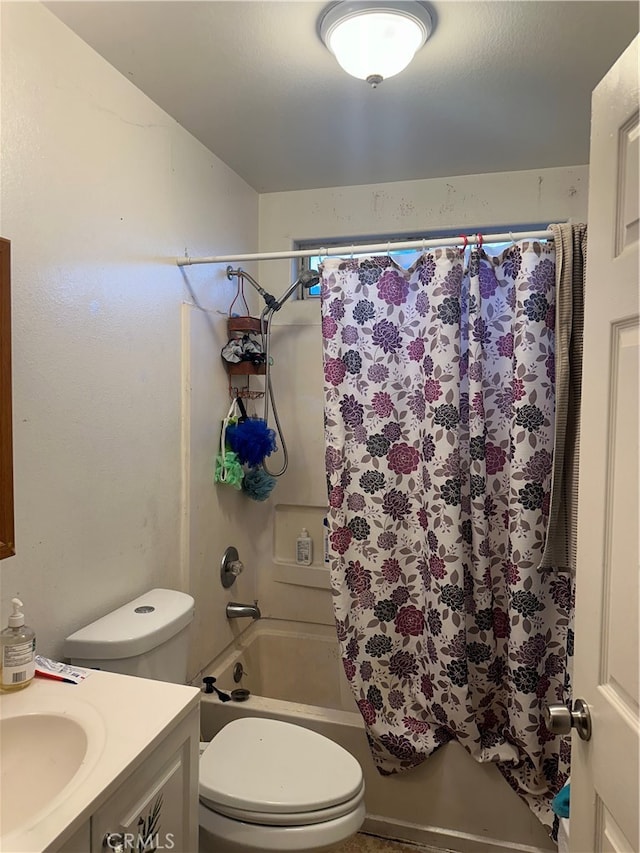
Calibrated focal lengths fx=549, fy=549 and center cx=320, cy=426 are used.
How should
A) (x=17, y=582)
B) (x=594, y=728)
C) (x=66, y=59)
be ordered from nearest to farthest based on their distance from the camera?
1. (x=594, y=728)
2. (x=17, y=582)
3. (x=66, y=59)

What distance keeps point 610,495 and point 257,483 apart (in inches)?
65.3

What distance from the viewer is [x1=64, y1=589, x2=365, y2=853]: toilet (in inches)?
53.6

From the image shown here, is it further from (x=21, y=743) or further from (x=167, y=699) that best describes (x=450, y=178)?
(x=21, y=743)

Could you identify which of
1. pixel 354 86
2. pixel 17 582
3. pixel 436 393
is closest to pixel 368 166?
pixel 354 86

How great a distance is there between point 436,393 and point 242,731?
1.18 metres

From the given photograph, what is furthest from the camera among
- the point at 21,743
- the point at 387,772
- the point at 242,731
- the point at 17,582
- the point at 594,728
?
the point at 387,772

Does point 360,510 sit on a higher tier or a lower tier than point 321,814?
higher

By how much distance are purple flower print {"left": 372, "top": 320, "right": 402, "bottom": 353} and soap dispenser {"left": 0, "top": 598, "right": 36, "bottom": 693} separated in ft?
4.12

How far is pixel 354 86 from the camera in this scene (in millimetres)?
1652

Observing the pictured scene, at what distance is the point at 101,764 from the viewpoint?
37.0 inches

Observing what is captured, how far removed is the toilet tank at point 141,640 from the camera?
1384 millimetres

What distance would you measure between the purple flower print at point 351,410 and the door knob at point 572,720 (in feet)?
3.45

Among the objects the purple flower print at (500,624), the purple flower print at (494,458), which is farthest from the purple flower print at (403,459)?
the purple flower print at (500,624)

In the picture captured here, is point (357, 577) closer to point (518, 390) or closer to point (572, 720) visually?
point (518, 390)
